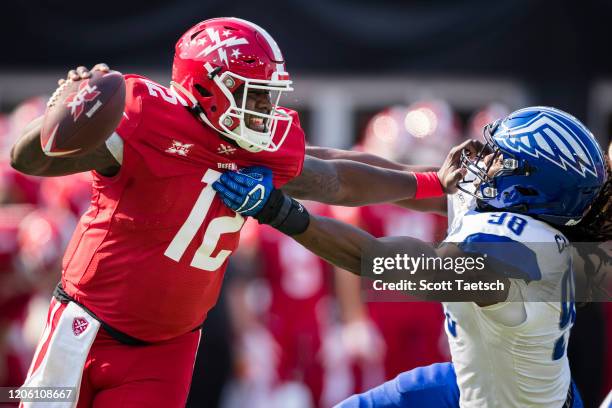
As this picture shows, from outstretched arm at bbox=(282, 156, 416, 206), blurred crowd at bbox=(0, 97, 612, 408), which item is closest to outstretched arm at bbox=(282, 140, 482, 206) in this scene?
A: outstretched arm at bbox=(282, 156, 416, 206)

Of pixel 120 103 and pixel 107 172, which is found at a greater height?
pixel 120 103

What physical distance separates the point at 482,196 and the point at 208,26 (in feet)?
3.13

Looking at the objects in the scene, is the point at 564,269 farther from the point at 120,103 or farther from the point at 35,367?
the point at 35,367

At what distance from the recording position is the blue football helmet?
321cm

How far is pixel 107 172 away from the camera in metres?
3.26

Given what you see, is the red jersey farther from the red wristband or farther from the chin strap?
the red wristband

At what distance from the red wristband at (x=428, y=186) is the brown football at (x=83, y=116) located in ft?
3.63

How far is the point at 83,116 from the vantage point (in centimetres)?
300

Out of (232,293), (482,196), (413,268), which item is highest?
(482,196)

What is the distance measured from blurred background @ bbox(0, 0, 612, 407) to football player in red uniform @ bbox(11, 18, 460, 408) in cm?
243

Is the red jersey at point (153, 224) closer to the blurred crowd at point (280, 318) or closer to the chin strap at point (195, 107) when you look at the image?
the chin strap at point (195, 107)

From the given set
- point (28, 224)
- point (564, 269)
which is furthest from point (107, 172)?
point (28, 224)

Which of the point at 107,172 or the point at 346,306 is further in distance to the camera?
the point at 346,306

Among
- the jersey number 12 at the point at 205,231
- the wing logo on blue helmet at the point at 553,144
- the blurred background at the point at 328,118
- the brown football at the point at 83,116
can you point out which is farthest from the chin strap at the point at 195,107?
the blurred background at the point at 328,118
